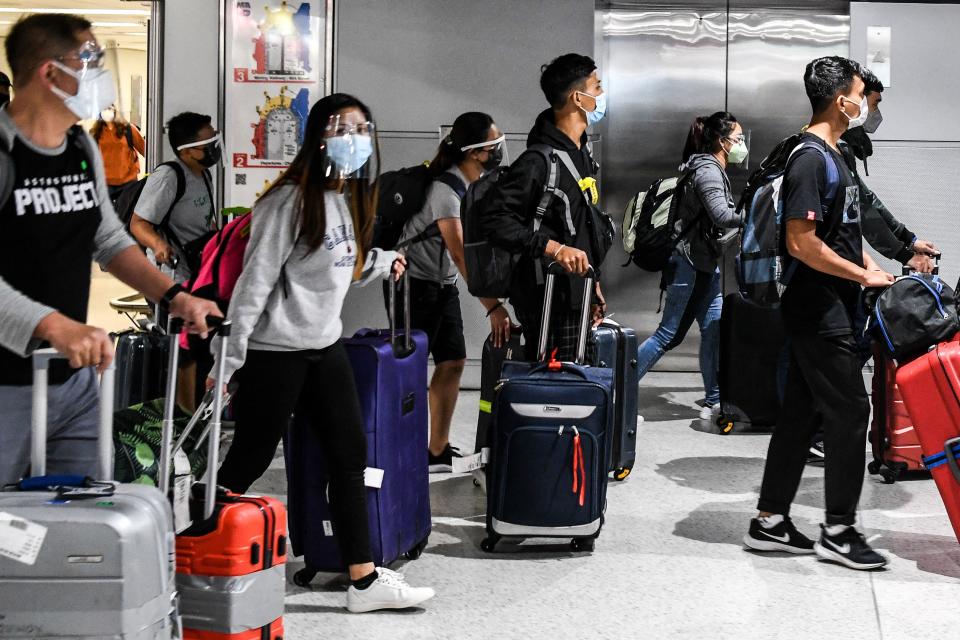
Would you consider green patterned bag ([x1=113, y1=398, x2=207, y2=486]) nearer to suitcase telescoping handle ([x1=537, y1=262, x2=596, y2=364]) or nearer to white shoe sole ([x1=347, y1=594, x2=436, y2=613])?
white shoe sole ([x1=347, y1=594, x2=436, y2=613])

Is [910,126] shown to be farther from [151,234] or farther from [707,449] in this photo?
[151,234]

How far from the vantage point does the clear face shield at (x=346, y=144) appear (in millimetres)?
3600

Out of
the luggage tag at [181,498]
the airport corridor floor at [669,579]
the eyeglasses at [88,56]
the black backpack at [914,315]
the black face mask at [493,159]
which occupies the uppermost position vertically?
the eyeglasses at [88,56]

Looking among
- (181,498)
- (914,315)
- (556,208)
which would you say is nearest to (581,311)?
(556,208)

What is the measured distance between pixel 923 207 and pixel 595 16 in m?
2.75

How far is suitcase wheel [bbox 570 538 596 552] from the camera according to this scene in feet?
14.7

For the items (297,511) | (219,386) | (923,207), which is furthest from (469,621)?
(923,207)

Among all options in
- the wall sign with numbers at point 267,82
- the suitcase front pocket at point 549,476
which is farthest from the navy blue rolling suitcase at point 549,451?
the wall sign with numbers at point 267,82

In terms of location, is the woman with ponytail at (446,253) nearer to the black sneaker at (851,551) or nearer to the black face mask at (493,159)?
the black face mask at (493,159)

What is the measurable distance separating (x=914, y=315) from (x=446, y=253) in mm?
2001

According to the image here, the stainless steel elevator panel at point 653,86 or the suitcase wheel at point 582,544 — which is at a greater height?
the stainless steel elevator panel at point 653,86

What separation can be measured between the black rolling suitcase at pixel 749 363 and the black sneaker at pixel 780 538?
2.21 meters

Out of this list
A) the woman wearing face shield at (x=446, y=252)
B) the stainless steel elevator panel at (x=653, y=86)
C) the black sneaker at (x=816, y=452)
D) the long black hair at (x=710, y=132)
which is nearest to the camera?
the woman wearing face shield at (x=446, y=252)

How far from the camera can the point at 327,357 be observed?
362 cm
